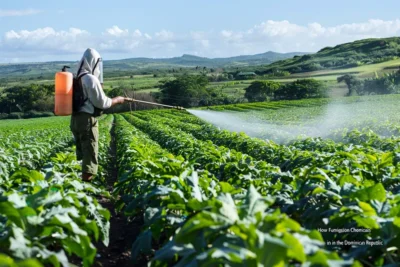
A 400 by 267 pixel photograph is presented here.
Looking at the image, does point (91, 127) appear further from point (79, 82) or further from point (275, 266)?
point (275, 266)

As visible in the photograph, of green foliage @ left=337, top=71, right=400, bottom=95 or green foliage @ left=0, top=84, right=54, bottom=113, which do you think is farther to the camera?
green foliage @ left=0, top=84, right=54, bottom=113

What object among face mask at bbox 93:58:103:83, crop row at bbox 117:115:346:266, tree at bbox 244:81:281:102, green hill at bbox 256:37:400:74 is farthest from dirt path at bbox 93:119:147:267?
green hill at bbox 256:37:400:74

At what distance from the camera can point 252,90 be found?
258 ft

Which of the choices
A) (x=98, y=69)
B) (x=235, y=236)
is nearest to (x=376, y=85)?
(x=98, y=69)

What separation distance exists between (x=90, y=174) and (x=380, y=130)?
11.7 meters

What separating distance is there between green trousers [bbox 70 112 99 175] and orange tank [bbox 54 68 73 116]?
0.38m

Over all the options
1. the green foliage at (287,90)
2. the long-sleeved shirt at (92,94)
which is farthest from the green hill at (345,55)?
the long-sleeved shirt at (92,94)

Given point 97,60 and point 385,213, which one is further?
point 97,60

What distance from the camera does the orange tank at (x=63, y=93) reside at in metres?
7.23

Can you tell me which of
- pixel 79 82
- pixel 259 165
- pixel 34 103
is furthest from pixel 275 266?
pixel 34 103

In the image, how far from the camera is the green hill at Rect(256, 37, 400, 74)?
361 feet

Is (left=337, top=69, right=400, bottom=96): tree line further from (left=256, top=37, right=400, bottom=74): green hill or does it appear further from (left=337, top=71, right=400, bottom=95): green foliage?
(left=256, top=37, right=400, bottom=74): green hill

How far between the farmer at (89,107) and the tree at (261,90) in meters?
68.1

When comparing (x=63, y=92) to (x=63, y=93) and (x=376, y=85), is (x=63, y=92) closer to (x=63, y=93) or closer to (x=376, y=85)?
(x=63, y=93)
